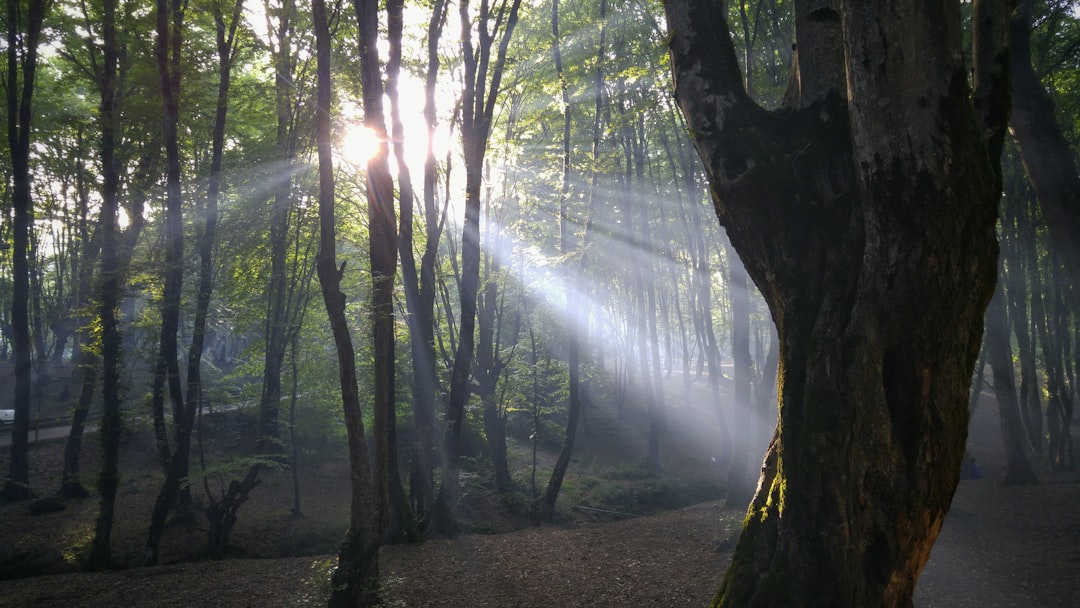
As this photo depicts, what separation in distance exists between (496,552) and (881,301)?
26.8ft

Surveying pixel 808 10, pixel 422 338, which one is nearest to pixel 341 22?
pixel 422 338

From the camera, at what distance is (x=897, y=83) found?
351cm

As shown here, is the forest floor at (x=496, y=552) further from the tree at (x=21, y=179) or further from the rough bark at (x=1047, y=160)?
the rough bark at (x=1047, y=160)

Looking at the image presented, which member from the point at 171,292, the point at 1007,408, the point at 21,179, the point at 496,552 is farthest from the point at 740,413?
the point at 21,179

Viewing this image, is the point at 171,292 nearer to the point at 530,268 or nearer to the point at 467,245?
the point at 467,245

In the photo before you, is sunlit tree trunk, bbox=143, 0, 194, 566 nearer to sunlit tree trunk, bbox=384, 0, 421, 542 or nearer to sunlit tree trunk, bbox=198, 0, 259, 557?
sunlit tree trunk, bbox=198, 0, 259, 557

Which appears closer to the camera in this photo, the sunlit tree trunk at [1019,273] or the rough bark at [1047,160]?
the rough bark at [1047,160]

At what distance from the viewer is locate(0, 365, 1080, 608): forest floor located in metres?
7.59

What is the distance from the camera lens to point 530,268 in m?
18.9

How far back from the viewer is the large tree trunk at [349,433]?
21.8 ft

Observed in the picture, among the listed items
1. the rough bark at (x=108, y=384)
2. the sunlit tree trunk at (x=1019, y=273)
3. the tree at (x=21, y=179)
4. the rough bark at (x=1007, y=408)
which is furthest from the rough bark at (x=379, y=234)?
the sunlit tree trunk at (x=1019, y=273)

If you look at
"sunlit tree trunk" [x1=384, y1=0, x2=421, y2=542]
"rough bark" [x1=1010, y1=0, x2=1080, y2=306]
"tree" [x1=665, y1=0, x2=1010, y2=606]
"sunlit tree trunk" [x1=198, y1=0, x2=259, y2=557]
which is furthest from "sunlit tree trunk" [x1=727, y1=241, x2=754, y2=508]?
"tree" [x1=665, y1=0, x2=1010, y2=606]

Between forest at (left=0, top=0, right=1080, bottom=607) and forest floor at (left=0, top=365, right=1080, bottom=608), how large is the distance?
135 mm

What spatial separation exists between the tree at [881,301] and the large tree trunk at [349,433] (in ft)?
13.2
